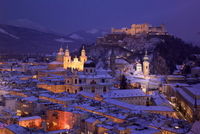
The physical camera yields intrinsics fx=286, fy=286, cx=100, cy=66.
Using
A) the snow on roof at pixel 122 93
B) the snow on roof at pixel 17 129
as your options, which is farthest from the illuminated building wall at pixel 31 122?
the snow on roof at pixel 122 93

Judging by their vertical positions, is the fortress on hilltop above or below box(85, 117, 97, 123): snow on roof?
above

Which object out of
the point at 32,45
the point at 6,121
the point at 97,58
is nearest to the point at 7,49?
the point at 32,45

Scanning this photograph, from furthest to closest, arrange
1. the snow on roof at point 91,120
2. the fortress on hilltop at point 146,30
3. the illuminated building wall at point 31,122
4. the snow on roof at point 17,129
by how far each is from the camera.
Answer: the fortress on hilltop at point 146,30, the illuminated building wall at point 31,122, the snow on roof at point 91,120, the snow on roof at point 17,129

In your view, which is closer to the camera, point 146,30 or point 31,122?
point 31,122

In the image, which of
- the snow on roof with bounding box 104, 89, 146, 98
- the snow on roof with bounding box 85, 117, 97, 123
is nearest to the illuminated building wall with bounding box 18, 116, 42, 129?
the snow on roof with bounding box 85, 117, 97, 123

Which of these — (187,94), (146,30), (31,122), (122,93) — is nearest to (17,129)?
(31,122)

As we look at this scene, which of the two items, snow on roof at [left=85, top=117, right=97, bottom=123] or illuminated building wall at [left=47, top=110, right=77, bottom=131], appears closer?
snow on roof at [left=85, top=117, right=97, bottom=123]

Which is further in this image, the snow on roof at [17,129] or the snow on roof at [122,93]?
the snow on roof at [122,93]

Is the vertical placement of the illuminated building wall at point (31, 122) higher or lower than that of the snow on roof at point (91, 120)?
lower

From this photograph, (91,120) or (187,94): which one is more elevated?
(187,94)

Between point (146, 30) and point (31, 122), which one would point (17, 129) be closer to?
point (31, 122)

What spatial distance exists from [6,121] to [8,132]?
386cm

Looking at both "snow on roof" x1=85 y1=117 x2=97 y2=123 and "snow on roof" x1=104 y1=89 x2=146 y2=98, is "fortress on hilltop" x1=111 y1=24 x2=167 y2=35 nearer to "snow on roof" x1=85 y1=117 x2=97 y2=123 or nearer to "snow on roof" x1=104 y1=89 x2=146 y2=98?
"snow on roof" x1=104 y1=89 x2=146 y2=98

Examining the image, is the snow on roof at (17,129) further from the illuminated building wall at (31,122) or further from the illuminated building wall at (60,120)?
the illuminated building wall at (60,120)
